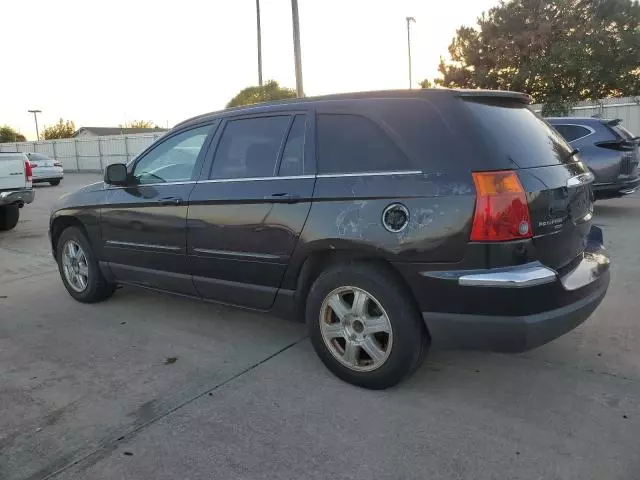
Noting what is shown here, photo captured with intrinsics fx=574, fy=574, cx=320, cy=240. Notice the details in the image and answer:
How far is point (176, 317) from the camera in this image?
4.95m

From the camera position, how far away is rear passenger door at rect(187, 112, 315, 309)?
358 cm

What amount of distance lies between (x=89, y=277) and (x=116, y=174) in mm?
1128

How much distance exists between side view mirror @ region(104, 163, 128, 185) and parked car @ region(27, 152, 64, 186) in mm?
19308

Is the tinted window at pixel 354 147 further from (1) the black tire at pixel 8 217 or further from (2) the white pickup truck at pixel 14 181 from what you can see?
(1) the black tire at pixel 8 217

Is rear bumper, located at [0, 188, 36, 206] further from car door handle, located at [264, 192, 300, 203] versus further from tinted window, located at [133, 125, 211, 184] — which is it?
car door handle, located at [264, 192, 300, 203]

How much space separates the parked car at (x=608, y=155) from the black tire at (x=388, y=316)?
6768mm

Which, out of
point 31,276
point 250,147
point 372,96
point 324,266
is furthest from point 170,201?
point 31,276

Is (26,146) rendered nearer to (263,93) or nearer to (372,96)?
(263,93)

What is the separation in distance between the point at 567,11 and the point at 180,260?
2516cm

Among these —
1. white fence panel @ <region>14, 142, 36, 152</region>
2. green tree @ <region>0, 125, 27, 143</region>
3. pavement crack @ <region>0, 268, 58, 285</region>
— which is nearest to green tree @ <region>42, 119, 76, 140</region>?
green tree @ <region>0, 125, 27, 143</region>

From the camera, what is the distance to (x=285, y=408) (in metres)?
3.23

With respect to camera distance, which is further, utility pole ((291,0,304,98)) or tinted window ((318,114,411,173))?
utility pole ((291,0,304,98))

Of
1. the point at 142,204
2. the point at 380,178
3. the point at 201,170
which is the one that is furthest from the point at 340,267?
the point at 142,204

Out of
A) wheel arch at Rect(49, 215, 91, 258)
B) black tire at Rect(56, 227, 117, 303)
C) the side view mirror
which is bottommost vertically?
black tire at Rect(56, 227, 117, 303)
